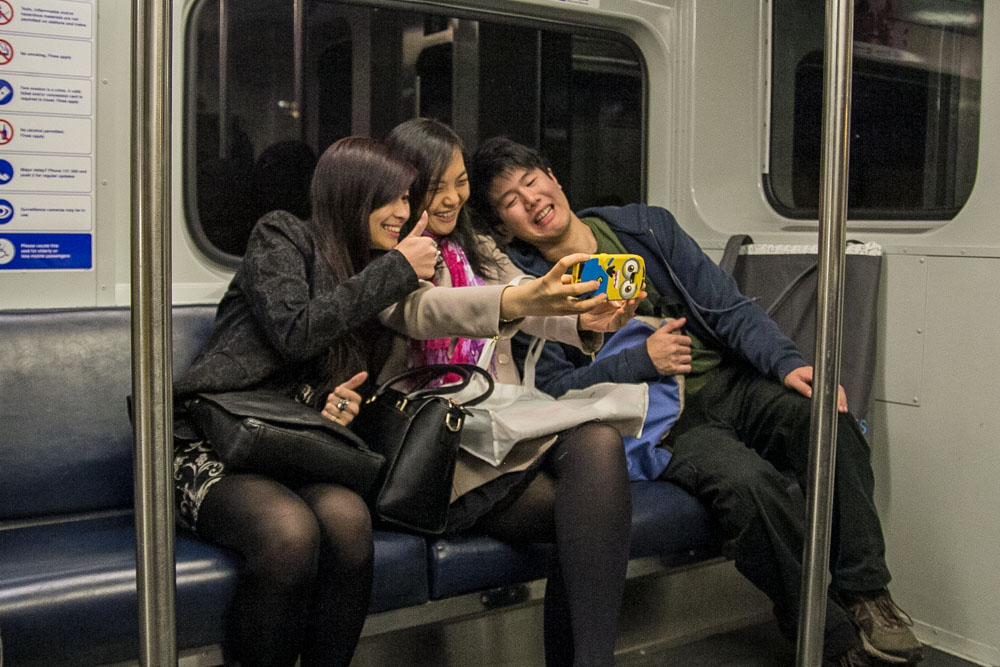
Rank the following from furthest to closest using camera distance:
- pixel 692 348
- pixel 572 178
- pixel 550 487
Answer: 1. pixel 572 178
2. pixel 692 348
3. pixel 550 487

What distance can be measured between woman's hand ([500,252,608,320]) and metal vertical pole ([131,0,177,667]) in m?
0.91

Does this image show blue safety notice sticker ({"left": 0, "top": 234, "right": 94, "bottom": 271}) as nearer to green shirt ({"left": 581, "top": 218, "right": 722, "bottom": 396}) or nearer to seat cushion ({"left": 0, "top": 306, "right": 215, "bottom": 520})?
seat cushion ({"left": 0, "top": 306, "right": 215, "bottom": 520})

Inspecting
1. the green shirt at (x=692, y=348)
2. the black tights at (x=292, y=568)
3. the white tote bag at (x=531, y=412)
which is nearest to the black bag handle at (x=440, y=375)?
the white tote bag at (x=531, y=412)

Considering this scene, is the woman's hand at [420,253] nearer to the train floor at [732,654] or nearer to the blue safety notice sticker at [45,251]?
the blue safety notice sticker at [45,251]

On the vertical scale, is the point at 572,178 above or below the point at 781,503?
above

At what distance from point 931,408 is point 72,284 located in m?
2.29

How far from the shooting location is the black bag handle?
2.22 meters

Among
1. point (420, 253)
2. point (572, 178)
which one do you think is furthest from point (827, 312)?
point (572, 178)

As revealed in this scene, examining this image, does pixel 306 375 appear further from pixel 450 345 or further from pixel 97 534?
pixel 97 534

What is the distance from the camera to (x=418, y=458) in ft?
6.73

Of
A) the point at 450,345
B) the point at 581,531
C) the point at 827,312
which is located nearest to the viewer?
the point at 827,312

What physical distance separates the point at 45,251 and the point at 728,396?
182 cm

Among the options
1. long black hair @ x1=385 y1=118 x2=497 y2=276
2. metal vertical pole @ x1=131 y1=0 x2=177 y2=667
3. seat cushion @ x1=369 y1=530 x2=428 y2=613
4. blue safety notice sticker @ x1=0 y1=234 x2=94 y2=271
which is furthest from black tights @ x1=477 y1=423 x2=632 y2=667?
blue safety notice sticker @ x1=0 y1=234 x2=94 y2=271

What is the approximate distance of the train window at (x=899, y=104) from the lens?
2.87m
